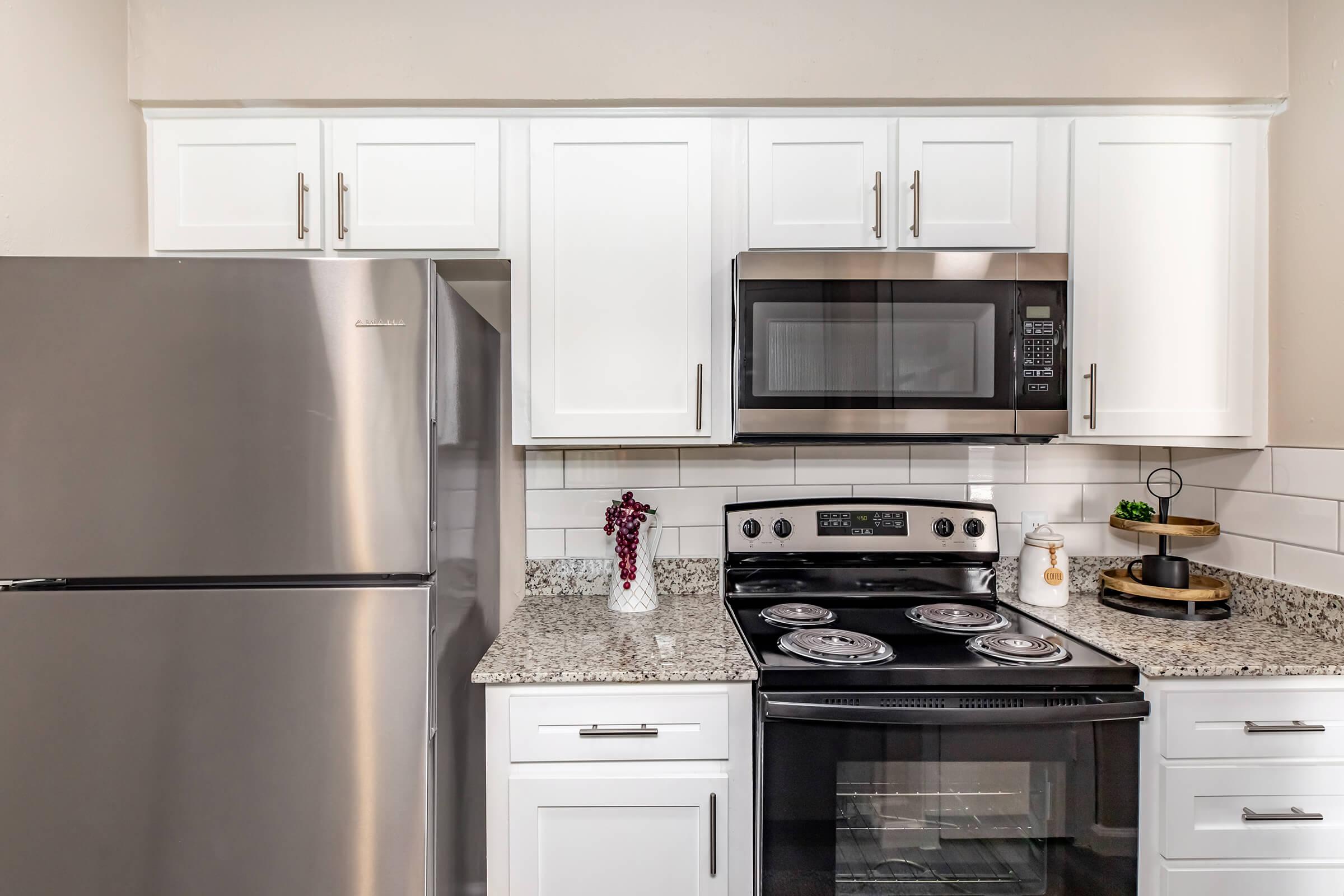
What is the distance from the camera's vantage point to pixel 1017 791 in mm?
1371

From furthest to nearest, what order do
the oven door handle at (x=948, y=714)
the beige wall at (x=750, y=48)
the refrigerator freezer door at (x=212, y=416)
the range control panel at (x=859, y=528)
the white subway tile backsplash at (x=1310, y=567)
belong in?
the range control panel at (x=859, y=528), the beige wall at (x=750, y=48), the white subway tile backsplash at (x=1310, y=567), the oven door handle at (x=948, y=714), the refrigerator freezer door at (x=212, y=416)

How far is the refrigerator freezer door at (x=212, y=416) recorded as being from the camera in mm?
1193

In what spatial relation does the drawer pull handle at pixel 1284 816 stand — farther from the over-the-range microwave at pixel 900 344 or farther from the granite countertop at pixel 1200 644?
the over-the-range microwave at pixel 900 344

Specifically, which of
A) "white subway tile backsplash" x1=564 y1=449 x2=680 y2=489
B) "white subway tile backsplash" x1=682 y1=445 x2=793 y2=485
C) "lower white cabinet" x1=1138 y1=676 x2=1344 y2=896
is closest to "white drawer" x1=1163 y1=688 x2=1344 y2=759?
"lower white cabinet" x1=1138 y1=676 x2=1344 y2=896

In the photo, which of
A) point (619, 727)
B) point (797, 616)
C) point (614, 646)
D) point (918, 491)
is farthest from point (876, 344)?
point (619, 727)

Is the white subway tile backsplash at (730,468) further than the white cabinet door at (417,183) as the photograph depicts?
Yes

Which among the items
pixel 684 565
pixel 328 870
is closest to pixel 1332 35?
pixel 684 565

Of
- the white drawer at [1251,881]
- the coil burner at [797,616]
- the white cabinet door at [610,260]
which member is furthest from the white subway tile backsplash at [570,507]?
the white drawer at [1251,881]

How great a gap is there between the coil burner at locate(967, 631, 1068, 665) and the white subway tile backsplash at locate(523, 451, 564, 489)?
1.17 m

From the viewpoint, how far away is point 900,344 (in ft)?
5.30

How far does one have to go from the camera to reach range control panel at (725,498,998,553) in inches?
77.0

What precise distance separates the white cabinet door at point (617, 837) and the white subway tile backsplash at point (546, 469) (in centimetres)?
84

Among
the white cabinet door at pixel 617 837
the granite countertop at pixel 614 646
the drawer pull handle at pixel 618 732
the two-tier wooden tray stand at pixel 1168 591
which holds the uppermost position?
the two-tier wooden tray stand at pixel 1168 591

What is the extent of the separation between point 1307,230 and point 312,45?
2484mm
